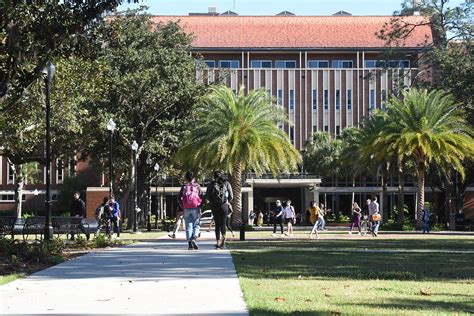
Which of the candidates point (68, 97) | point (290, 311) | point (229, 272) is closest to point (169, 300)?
point (290, 311)

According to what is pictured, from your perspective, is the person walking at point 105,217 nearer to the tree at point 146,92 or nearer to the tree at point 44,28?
the tree at point 146,92

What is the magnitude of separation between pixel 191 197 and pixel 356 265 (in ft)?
15.6

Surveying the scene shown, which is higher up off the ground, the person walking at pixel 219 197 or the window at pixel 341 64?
the window at pixel 341 64

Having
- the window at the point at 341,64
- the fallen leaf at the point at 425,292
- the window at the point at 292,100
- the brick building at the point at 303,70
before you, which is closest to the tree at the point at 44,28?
the fallen leaf at the point at 425,292

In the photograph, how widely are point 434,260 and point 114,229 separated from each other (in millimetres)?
20775

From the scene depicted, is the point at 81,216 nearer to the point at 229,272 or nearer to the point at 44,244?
the point at 44,244

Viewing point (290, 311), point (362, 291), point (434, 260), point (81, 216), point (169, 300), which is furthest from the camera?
point (81, 216)

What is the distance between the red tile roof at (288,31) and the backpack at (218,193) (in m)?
71.0

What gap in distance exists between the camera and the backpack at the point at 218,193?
60.5ft

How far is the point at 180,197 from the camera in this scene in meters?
18.9

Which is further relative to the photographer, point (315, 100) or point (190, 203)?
point (315, 100)

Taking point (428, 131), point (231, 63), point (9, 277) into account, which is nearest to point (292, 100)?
point (231, 63)

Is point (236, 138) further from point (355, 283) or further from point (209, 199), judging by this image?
point (355, 283)

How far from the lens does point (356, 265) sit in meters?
15.2
